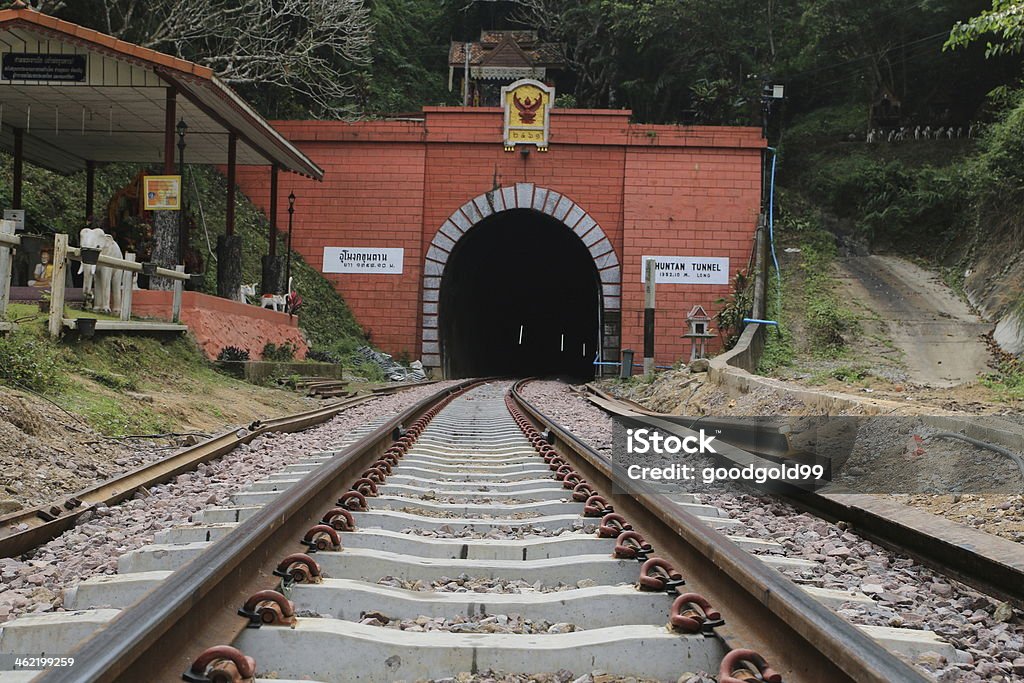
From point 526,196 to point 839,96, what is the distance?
15223mm

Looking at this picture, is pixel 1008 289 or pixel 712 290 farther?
pixel 712 290

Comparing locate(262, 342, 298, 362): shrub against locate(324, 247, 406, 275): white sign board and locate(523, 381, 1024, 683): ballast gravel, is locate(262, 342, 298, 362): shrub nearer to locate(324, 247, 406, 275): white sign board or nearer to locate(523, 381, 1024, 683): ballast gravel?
locate(324, 247, 406, 275): white sign board

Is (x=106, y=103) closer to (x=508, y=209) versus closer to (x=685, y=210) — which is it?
(x=508, y=209)

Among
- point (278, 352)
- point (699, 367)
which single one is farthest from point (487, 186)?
point (699, 367)

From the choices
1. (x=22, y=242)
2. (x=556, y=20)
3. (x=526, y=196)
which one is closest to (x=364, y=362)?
(x=526, y=196)

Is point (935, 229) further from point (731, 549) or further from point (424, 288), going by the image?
point (731, 549)

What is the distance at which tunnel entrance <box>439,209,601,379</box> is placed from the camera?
24.5 m

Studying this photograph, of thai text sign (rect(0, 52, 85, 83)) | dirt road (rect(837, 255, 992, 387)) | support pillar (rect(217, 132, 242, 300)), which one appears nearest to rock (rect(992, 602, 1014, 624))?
dirt road (rect(837, 255, 992, 387))

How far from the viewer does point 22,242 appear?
8734mm

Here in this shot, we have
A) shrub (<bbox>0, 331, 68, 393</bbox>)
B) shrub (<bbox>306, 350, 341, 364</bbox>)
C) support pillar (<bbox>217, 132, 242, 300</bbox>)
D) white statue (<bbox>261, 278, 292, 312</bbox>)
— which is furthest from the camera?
shrub (<bbox>306, 350, 341, 364</bbox>)

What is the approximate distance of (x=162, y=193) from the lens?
1218cm

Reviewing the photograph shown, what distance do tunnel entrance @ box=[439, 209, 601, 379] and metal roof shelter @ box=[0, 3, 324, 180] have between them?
7688 millimetres

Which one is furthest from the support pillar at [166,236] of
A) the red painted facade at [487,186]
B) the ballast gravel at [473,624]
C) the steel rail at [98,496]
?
the ballast gravel at [473,624]

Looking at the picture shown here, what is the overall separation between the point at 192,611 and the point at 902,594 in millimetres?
2204
